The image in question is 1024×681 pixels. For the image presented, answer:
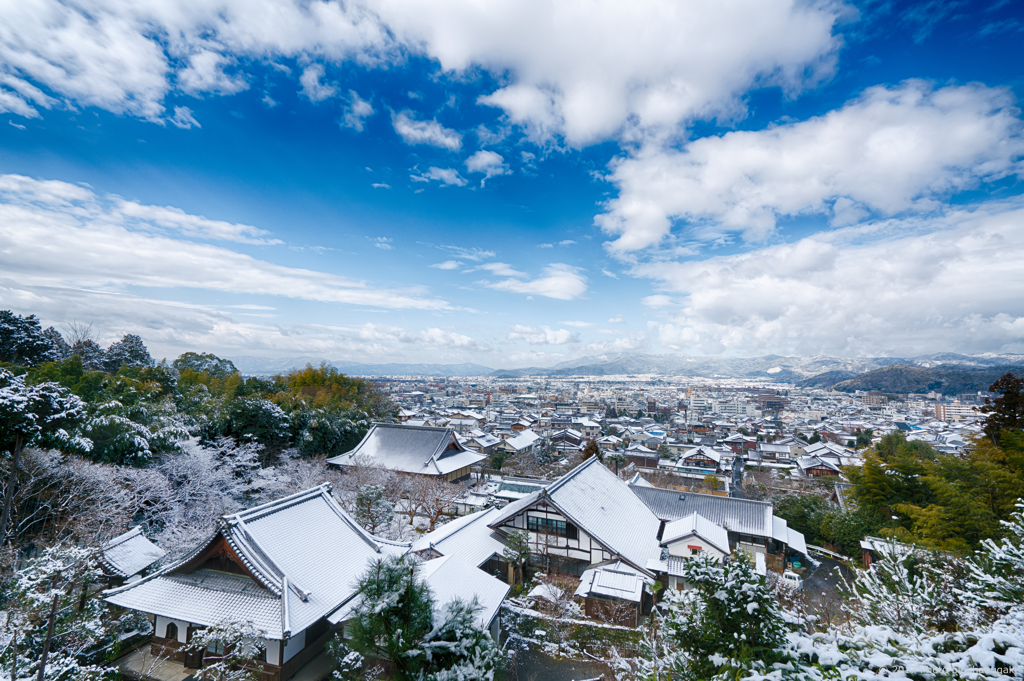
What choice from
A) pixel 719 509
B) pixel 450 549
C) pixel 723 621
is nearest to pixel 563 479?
pixel 450 549

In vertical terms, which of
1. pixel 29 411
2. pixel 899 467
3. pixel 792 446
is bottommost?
pixel 792 446

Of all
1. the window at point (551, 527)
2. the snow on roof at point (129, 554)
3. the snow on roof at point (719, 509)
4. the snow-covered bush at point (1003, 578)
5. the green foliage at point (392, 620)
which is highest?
the snow-covered bush at point (1003, 578)

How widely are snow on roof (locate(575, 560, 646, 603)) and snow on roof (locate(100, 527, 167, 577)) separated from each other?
1163 cm

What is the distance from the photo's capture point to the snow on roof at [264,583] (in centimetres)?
855

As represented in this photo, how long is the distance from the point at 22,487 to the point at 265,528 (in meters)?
7.40

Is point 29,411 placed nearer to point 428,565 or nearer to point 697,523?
point 428,565

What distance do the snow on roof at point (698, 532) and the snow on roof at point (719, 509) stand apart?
1852mm

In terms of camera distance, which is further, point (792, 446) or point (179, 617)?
point (792, 446)

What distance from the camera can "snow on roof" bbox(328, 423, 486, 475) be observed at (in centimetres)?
2395

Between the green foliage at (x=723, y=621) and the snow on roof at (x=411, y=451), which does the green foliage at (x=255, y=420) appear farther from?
the green foliage at (x=723, y=621)

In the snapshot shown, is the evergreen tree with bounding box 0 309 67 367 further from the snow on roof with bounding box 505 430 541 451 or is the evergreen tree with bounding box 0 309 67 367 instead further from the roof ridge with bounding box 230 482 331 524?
the snow on roof with bounding box 505 430 541 451

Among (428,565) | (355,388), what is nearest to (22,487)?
(428,565)

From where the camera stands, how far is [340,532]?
11.6 meters

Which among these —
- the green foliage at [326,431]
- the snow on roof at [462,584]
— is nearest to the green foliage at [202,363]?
the green foliage at [326,431]
